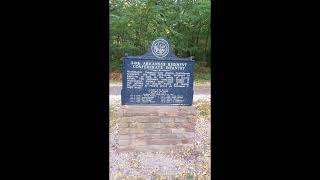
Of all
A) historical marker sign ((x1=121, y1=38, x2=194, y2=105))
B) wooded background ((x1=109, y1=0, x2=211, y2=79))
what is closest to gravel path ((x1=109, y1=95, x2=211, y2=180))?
historical marker sign ((x1=121, y1=38, x2=194, y2=105))

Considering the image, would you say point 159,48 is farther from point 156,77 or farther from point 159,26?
point 159,26

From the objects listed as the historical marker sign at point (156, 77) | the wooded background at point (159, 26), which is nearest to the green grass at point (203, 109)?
the historical marker sign at point (156, 77)

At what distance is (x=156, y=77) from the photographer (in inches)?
134

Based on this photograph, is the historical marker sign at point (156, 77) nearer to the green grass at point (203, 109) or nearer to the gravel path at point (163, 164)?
the gravel path at point (163, 164)

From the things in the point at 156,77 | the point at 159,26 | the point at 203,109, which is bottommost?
the point at 203,109

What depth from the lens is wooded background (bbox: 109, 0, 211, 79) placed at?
7160mm

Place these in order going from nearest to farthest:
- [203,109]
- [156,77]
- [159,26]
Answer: [156,77] → [203,109] → [159,26]

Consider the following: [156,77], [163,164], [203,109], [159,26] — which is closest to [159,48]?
[156,77]

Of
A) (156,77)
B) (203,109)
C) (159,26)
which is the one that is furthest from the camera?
(159,26)

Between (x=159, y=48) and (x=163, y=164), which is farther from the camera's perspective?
(x=159, y=48)

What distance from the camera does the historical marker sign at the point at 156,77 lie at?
3369 millimetres
